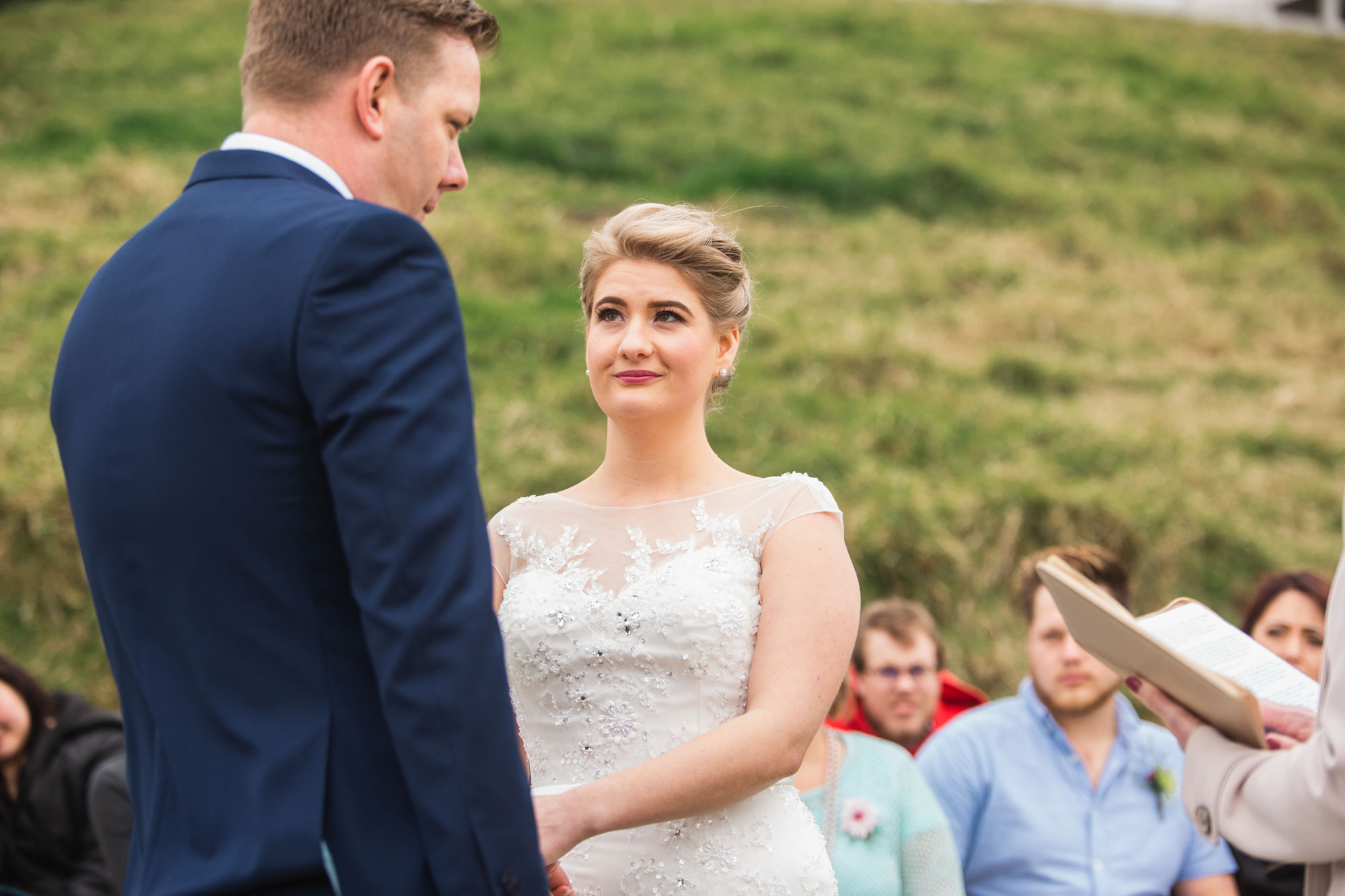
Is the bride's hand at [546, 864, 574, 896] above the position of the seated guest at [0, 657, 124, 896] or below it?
above

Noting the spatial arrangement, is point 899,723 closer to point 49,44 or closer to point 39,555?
point 39,555

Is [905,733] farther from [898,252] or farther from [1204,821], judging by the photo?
[898,252]

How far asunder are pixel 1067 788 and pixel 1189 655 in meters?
2.11

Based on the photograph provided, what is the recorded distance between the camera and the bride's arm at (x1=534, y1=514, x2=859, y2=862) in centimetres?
207

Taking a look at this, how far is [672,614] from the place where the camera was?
7.79 feet

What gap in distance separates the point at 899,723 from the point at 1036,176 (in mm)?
11040

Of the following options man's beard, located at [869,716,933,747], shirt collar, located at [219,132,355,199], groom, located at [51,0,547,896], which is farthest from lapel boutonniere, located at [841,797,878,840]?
shirt collar, located at [219,132,355,199]

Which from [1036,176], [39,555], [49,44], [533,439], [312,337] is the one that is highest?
[49,44]

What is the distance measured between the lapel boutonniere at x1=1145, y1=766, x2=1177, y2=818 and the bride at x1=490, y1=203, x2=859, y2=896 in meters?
2.23

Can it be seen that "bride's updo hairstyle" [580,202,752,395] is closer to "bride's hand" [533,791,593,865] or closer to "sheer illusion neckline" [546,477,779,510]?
"sheer illusion neckline" [546,477,779,510]

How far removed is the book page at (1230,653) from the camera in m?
2.35

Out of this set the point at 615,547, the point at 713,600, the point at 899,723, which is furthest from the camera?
the point at 899,723

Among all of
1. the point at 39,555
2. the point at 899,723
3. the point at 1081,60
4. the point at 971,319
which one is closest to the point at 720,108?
the point at 971,319

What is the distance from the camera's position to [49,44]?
16.4 m
